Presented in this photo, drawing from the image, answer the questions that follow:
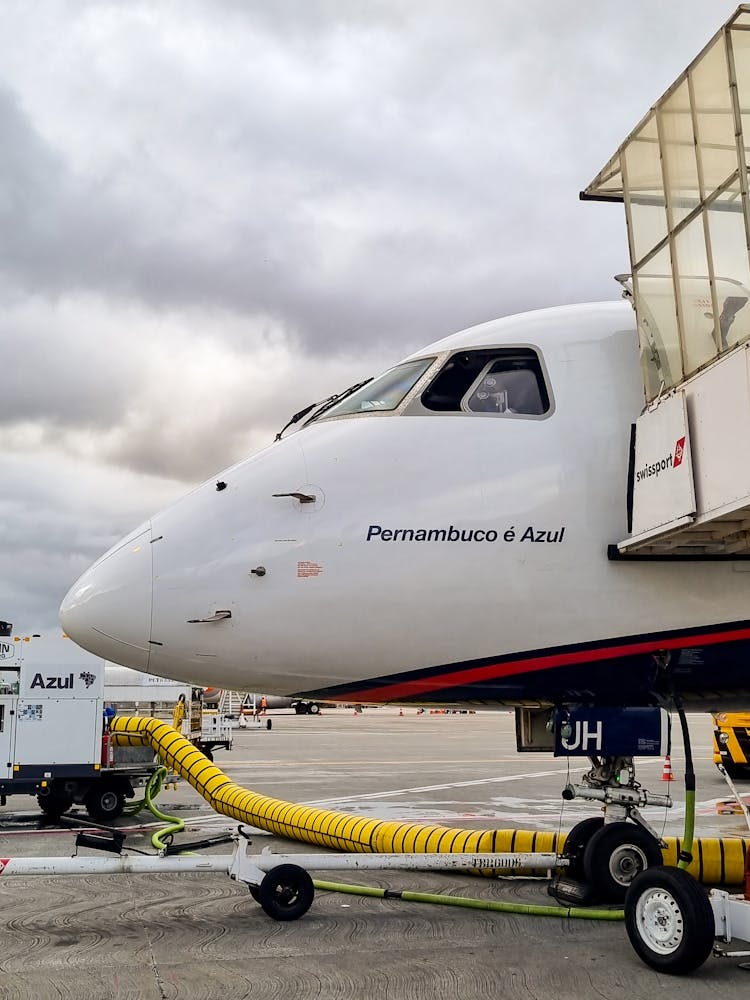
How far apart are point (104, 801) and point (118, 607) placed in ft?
28.8

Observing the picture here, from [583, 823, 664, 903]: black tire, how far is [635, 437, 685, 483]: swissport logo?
3121mm

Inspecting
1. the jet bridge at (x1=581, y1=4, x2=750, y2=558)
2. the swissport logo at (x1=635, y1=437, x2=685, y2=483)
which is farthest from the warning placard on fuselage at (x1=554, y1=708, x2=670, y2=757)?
the swissport logo at (x1=635, y1=437, x2=685, y2=483)

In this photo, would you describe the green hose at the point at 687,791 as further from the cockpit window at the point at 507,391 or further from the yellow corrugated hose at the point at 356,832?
the cockpit window at the point at 507,391

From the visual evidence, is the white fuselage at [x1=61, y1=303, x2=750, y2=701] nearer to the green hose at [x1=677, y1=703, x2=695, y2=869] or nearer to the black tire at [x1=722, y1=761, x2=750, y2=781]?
the green hose at [x1=677, y1=703, x2=695, y2=869]

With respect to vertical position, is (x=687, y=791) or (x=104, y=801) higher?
(x=687, y=791)

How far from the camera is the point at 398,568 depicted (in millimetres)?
6395

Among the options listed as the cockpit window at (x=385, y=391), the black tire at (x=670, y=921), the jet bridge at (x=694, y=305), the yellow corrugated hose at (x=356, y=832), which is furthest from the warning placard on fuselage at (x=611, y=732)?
the cockpit window at (x=385, y=391)

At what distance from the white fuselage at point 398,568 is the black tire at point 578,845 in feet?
6.46

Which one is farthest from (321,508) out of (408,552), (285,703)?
(285,703)

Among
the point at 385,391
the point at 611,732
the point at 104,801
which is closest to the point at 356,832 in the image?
the point at 611,732

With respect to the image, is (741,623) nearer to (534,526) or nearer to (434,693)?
(534,526)

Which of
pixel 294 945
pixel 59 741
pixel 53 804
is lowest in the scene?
pixel 294 945

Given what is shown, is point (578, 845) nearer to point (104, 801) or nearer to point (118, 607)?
point (118, 607)

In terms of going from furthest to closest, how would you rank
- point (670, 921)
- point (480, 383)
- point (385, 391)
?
point (385, 391)
point (480, 383)
point (670, 921)
